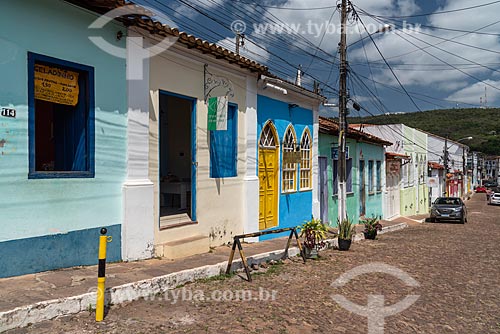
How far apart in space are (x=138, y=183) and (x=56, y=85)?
1.92 meters

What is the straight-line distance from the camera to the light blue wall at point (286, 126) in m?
11.0

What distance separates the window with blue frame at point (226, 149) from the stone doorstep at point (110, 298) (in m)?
2.26

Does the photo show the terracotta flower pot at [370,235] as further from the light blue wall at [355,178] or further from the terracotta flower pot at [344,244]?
the terracotta flower pot at [344,244]

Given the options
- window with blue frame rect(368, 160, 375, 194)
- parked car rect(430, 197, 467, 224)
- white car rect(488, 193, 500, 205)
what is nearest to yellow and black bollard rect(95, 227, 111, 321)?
window with blue frame rect(368, 160, 375, 194)

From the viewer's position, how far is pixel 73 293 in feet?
16.0

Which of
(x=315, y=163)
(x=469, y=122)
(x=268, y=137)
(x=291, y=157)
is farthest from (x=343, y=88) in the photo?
(x=469, y=122)

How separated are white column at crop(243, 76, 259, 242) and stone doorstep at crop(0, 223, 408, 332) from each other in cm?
240

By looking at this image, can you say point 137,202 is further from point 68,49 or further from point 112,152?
point 68,49

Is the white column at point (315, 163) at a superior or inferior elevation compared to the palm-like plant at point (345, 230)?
superior

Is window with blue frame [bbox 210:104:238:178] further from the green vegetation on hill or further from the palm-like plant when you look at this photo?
the green vegetation on hill

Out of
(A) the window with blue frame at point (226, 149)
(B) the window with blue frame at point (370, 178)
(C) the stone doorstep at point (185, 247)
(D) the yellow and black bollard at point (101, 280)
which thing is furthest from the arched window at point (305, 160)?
(D) the yellow and black bollard at point (101, 280)

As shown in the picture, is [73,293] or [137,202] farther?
[137,202]

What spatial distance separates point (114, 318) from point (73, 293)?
56 cm

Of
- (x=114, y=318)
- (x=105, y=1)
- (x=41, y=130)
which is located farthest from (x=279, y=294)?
(x=105, y=1)
